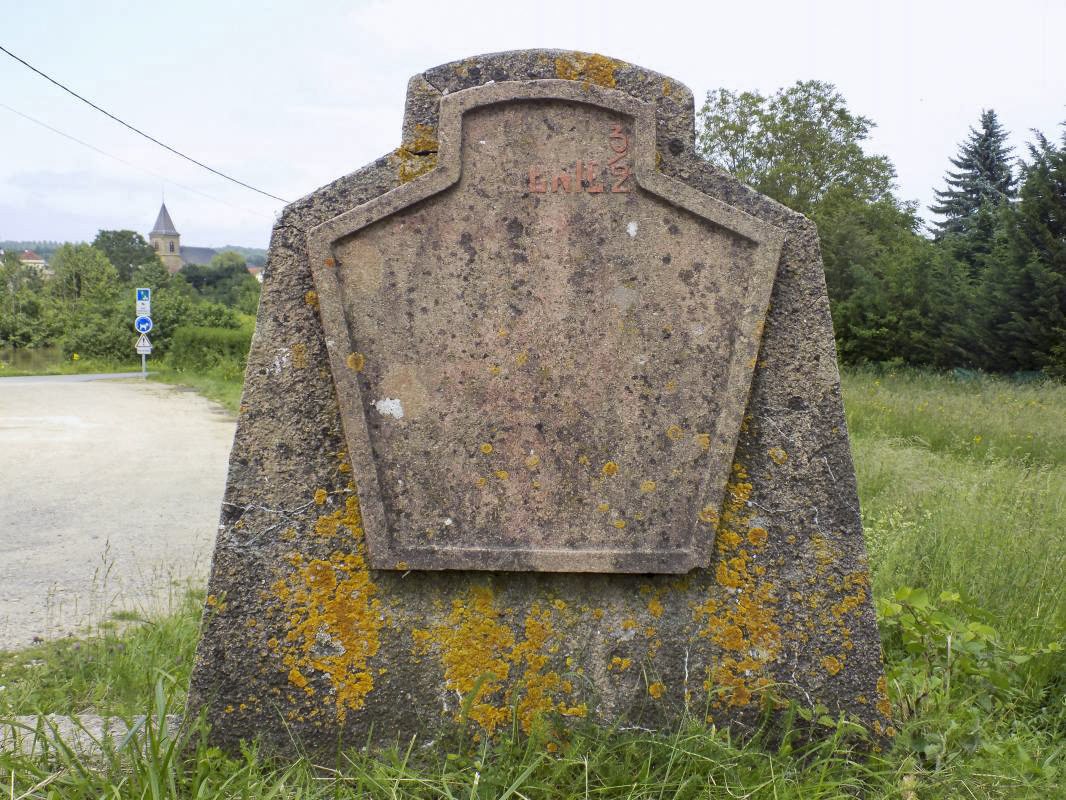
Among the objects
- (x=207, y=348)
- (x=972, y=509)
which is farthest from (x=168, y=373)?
(x=972, y=509)

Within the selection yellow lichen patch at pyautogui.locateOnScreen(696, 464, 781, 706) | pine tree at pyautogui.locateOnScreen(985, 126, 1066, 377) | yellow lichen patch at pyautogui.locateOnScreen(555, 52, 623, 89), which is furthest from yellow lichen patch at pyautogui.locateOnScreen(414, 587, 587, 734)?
pine tree at pyautogui.locateOnScreen(985, 126, 1066, 377)

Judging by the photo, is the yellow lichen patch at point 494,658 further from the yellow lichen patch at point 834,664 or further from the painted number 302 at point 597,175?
the painted number 302 at point 597,175

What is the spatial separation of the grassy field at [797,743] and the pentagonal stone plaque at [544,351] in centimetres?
46

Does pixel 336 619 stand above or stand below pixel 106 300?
below

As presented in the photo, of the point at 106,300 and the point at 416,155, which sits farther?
the point at 106,300

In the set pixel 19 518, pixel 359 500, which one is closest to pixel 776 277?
pixel 359 500

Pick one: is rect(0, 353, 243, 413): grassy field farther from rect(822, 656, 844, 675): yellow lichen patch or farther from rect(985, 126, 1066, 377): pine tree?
rect(985, 126, 1066, 377): pine tree

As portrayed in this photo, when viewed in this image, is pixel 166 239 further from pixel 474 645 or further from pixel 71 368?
pixel 474 645

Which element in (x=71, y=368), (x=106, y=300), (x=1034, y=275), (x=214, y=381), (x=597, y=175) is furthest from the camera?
(x=106, y=300)

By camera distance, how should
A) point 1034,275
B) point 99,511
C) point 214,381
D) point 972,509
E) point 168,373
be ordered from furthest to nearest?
point 168,373 < point 214,381 < point 1034,275 < point 99,511 < point 972,509

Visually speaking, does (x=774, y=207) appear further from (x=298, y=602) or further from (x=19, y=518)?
(x=19, y=518)

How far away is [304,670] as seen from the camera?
2090 millimetres

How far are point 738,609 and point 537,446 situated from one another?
64 centimetres

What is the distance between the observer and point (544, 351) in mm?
2070
